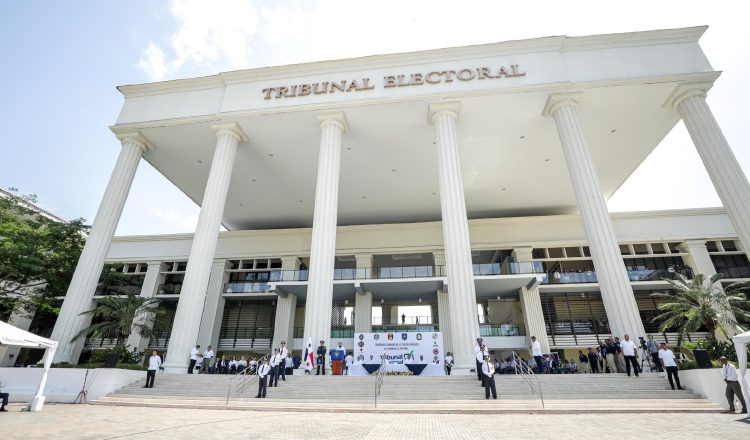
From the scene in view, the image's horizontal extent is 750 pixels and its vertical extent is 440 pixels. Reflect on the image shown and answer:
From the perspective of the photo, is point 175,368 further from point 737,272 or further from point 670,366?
point 737,272

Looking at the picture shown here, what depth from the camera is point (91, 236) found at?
17.0 m

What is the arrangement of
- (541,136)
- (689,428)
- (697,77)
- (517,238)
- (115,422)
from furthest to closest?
(517,238)
(541,136)
(697,77)
(115,422)
(689,428)

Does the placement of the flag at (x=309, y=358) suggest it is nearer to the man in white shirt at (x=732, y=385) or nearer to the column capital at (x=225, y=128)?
the man in white shirt at (x=732, y=385)

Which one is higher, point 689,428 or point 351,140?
point 351,140

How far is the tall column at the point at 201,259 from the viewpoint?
14.4 m

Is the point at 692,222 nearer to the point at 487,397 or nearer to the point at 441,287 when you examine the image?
the point at 441,287

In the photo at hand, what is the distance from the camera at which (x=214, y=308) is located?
24.7 meters

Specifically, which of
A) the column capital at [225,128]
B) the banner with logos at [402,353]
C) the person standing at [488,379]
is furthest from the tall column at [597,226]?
the column capital at [225,128]

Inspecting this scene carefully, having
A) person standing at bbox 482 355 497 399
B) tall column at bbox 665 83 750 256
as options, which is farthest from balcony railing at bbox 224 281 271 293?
tall column at bbox 665 83 750 256

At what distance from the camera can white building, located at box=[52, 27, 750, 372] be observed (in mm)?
15312

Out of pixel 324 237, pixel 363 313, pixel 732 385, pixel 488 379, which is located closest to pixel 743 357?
pixel 732 385

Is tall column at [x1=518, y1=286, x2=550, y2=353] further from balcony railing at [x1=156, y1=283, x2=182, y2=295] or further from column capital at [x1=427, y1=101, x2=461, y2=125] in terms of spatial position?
Answer: balcony railing at [x1=156, y1=283, x2=182, y2=295]

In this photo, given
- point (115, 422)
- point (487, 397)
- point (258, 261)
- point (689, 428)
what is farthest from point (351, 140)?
point (689, 428)

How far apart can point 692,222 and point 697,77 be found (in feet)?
35.2
